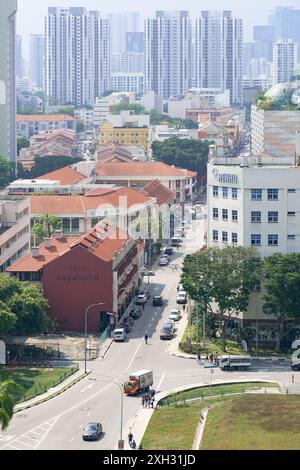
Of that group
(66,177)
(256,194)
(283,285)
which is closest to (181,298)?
(256,194)

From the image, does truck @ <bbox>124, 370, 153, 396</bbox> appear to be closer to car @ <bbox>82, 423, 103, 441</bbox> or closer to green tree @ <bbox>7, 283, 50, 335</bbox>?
car @ <bbox>82, 423, 103, 441</bbox>

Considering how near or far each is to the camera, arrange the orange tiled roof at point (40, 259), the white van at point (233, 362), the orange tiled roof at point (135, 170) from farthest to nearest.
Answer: the orange tiled roof at point (135, 170) < the orange tiled roof at point (40, 259) < the white van at point (233, 362)

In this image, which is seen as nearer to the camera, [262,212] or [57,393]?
[57,393]

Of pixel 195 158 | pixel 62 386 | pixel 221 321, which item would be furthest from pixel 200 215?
pixel 62 386

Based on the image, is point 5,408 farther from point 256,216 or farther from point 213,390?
point 256,216

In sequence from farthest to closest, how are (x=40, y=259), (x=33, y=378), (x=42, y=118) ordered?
(x=42, y=118)
(x=40, y=259)
(x=33, y=378)

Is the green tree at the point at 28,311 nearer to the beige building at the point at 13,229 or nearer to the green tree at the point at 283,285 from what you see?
the beige building at the point at 13,229

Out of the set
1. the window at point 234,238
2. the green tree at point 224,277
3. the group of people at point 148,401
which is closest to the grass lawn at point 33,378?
the group of people at point 148,401
